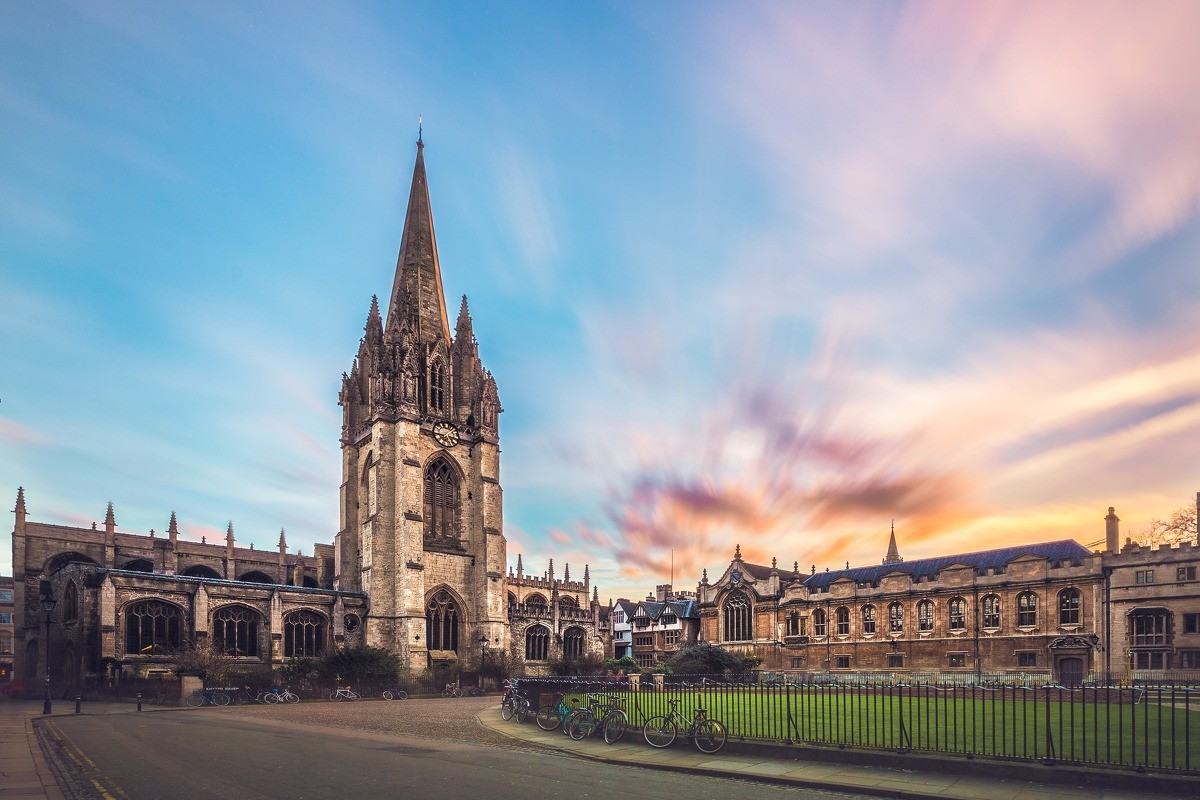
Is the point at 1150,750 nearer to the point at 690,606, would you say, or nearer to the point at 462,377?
the point at 462,377

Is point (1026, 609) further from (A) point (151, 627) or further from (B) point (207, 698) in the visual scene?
(A) point (151, 627)

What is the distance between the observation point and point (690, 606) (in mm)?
77312

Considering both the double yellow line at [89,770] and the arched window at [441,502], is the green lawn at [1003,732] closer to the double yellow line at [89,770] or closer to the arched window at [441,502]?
the double yellow line at [89,770]

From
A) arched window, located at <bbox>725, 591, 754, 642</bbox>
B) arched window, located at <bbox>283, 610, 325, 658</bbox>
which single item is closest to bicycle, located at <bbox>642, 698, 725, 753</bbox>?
arched window, located at <bbox>283, 610, 325, 658</bbox>

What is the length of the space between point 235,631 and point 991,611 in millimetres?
47422

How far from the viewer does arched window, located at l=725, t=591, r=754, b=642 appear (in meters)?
62.9

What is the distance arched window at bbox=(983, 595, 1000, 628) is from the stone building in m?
0.06

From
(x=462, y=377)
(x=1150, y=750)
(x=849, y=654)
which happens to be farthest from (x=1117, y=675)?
(x=462, y=377)

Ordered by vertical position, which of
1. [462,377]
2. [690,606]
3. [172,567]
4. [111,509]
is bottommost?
[690,606]

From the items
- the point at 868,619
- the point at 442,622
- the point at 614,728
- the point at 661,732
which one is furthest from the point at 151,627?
the point at 868,619

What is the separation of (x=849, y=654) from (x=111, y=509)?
191 feet

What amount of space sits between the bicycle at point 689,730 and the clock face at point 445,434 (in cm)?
4276

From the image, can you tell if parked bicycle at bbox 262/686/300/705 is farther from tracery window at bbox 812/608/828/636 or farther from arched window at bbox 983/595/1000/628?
arched window at bbox 983/595/1000/628

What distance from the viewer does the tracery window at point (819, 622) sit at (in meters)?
58.4
